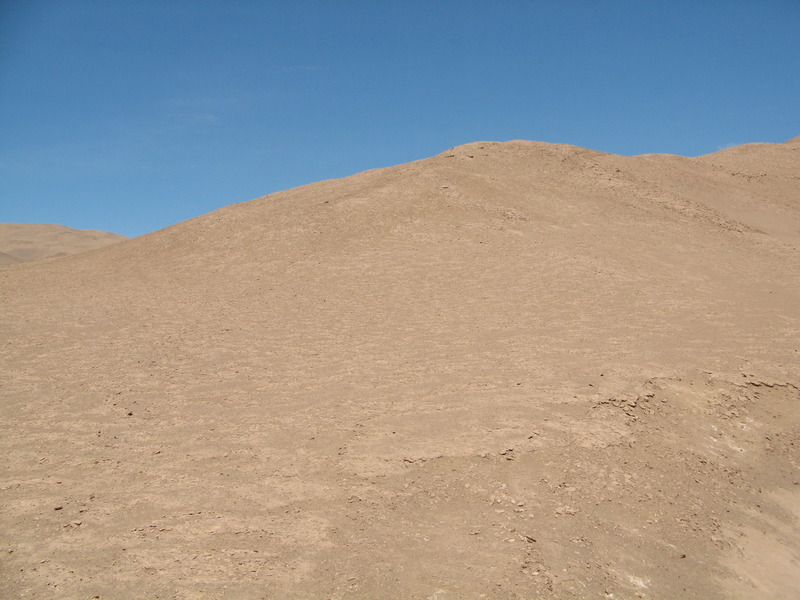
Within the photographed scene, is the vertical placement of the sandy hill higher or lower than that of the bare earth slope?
higher

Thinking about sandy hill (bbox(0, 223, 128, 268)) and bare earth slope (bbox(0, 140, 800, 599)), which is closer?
bare earth slope (bbox(0, 140, 800, 599))

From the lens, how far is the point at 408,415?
7.63 m

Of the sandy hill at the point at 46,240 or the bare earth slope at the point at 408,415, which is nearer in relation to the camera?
the bare earth slope at the point at 408,415

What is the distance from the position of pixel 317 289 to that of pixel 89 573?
8802 millimetres

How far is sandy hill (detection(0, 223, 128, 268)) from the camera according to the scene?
64.6 meters

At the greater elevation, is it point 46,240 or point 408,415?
point 46,240

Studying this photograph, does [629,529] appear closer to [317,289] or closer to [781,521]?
[781,521]

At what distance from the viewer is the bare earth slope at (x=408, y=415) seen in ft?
16.5

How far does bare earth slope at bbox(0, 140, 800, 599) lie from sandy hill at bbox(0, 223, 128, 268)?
55.5 meters

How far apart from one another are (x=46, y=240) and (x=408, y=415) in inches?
2918

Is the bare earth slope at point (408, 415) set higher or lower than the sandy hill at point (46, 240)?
lower

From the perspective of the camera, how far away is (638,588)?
502cm

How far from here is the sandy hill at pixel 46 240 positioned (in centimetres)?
6456

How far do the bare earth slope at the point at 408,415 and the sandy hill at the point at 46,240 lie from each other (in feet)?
182
